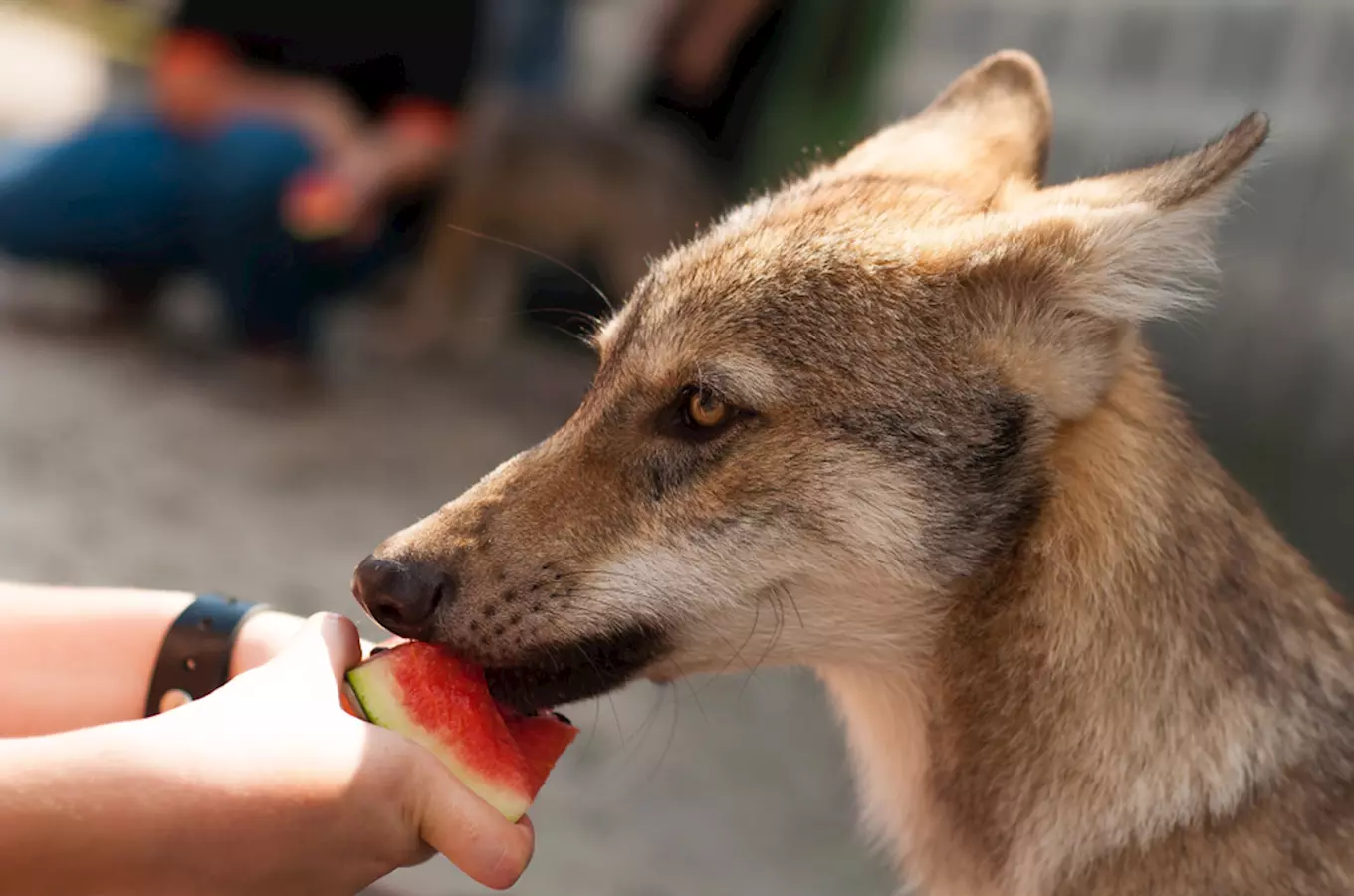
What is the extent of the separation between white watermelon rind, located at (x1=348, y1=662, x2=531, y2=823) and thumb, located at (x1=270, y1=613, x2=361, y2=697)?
26 mm

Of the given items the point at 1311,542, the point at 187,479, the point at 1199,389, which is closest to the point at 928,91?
the point at 1199,389

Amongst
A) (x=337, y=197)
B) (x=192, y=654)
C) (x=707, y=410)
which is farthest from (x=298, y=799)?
(x=337, y=197)

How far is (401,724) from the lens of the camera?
137 cm

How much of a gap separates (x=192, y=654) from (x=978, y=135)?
152 cm

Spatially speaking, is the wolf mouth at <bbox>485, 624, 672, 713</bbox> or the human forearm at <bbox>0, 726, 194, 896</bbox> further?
the wolf mouth at <bbox>485, 624, 672, 713</bbox>

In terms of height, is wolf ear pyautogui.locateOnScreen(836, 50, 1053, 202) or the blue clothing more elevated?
the blue clothing

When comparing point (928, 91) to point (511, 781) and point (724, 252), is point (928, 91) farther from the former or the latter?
point (511, 781)

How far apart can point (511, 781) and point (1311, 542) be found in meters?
3.69

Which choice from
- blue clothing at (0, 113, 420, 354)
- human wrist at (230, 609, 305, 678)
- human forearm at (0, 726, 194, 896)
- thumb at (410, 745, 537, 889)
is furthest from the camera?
blue clothing at (0, 113, 420, 354)

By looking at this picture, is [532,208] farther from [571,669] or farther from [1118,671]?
[1118,671]

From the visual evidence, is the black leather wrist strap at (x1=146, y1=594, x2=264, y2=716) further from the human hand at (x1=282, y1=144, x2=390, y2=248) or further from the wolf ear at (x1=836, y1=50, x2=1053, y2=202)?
the human hand at (x1=282, y1=144, x2=390, y2=248)

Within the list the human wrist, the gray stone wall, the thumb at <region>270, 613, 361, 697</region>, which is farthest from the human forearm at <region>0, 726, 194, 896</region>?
the gray stone wall

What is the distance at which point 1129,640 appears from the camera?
5.03ft

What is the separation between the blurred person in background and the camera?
5.43m
